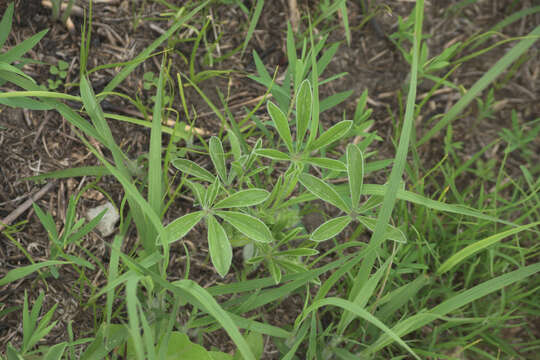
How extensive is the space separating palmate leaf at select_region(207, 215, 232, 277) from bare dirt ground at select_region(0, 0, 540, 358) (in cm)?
47

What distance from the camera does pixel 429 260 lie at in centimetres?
169

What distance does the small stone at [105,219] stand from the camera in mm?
1503

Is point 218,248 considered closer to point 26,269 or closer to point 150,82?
point 26,269

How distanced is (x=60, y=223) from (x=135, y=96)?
1.69 ft

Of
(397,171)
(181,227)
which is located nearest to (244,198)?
(181,227)

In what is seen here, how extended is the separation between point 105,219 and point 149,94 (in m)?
0.49

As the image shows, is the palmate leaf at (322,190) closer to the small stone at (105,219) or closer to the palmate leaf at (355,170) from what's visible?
the palmate leaf at (355,170)

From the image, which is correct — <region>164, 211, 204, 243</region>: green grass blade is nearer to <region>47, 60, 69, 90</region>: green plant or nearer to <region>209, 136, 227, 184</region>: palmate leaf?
<region>209, 136, 227, 184</region>: palmate leaf

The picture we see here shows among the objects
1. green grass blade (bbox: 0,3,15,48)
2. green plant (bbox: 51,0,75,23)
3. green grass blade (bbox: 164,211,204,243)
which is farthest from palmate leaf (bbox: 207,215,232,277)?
green plant (bbox: 51,0,75,23)

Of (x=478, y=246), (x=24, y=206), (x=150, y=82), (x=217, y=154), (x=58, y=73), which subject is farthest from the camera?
(x=150, y=82)

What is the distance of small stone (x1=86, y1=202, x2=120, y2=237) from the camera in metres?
1.50

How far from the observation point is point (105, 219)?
151 centimetres

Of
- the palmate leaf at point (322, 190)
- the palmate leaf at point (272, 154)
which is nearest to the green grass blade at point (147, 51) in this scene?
the palmate leaf at point (272, 154)

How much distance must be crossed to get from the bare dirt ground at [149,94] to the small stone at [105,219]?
0.03m
